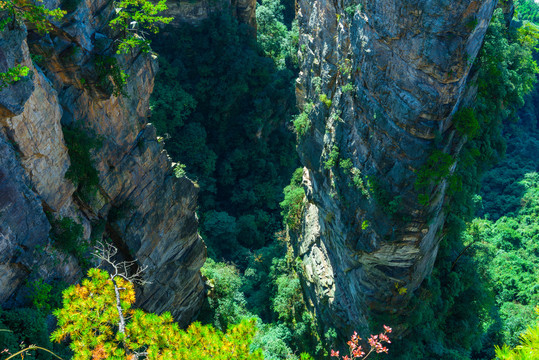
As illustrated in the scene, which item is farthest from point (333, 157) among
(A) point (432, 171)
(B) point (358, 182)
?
(A) point (432, 171)

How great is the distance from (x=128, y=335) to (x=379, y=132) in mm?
13678

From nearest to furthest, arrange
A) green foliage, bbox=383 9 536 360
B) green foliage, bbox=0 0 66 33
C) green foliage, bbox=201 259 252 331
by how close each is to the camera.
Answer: green foliage, bbox=0 0 66 33
green foliage, bbox=383 9 536 360
green foliage, bbox=201 259 252 331

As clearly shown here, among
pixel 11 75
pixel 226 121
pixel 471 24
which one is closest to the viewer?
pixel 11 75

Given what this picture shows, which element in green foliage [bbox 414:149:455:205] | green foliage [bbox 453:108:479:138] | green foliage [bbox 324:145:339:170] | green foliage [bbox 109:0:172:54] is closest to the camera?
green foliage [bbox 109:0:172:54]

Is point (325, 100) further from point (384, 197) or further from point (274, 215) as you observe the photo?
point (274, 215)

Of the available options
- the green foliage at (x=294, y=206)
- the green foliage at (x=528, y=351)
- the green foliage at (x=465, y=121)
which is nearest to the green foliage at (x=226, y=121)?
the green foliage at (x=294, y=206)

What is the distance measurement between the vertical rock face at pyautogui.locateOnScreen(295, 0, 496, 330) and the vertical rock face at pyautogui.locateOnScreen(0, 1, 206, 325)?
8.50 meters

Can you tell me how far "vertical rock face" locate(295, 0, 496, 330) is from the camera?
16.8m

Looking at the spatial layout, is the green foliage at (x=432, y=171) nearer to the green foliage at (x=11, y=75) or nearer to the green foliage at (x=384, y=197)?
the green foliage at (x=384, y=197)

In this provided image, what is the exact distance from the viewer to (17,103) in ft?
41.8

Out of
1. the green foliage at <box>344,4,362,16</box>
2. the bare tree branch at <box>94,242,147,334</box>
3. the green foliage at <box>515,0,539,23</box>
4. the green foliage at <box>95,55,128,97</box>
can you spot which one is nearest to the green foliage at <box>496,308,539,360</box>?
the bare tree branch at <box>94,242,147,334</box>

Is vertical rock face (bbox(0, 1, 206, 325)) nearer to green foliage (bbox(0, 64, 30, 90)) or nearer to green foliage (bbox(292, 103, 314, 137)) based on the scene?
green foliage (bbox(0, 64, 30, 90))

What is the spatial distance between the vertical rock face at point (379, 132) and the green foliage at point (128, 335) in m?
11.4

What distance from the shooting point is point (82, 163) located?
1700 centimetres
